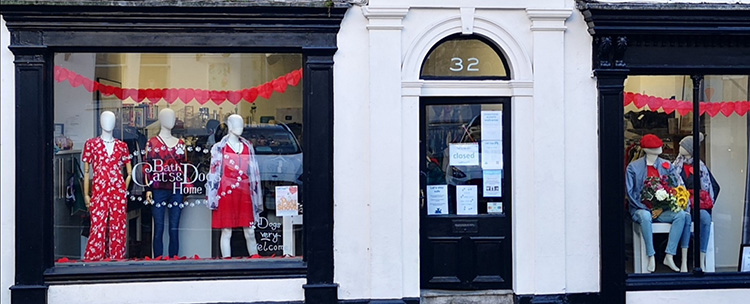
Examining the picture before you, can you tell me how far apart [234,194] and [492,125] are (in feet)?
9.50

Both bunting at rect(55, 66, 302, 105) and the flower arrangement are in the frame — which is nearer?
bunting at rect(55, 66, 302, 105)

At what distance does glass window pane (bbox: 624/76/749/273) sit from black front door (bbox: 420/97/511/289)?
1.47 m

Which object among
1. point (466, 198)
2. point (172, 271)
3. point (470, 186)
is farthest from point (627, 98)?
point (172, 271)

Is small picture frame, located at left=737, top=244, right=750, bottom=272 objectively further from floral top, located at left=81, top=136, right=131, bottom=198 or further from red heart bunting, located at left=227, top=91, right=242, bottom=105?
floral top, located at left=81, top=136, right=131, bottom=198

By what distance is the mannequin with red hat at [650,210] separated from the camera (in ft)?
27.4

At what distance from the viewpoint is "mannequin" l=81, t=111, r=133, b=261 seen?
7938 mm

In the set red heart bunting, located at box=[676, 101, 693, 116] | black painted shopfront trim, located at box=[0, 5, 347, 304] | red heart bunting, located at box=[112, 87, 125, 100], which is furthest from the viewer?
red heart bunting, located at box=[676, 101, 693, 116]

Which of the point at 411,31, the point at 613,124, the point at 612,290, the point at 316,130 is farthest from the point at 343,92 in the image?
the point at 612,290

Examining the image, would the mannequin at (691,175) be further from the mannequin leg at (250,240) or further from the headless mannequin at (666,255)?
the mannequin leg at (250,240)

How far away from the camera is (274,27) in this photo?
7.77m

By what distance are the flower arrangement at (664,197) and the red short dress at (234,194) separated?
4395 mm

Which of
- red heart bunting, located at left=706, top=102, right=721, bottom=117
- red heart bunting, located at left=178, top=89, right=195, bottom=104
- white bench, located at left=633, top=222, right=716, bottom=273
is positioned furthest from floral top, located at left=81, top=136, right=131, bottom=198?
red heart bunting, located at left=706, top=102, right=721, bottom=117

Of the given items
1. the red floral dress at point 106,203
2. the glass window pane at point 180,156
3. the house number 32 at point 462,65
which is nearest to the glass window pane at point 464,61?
the house number 32 at point 462,65

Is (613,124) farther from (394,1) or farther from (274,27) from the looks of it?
(274,27)
